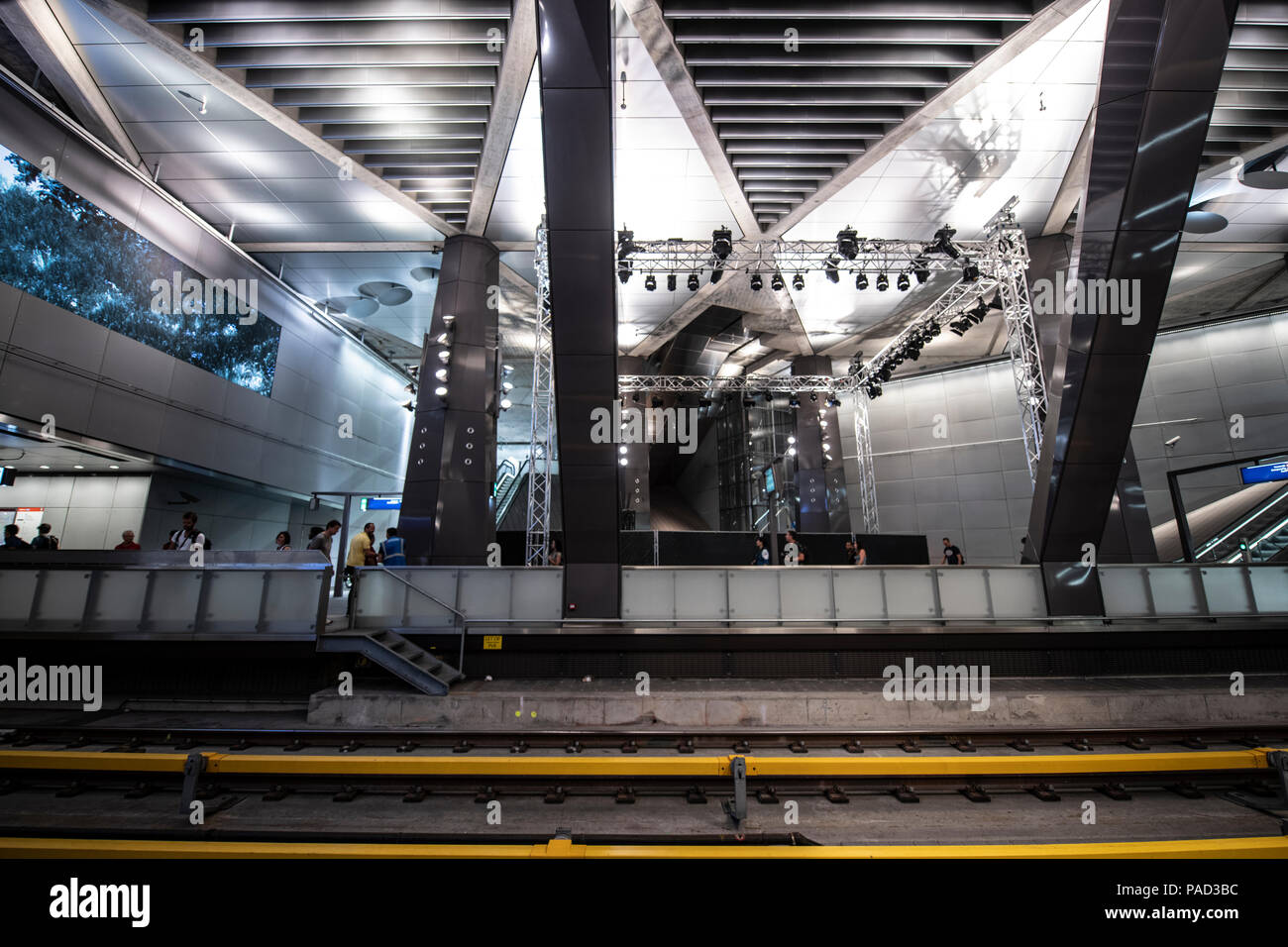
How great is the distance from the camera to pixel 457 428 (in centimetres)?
1309

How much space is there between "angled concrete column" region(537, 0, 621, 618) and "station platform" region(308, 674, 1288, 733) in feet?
6.77

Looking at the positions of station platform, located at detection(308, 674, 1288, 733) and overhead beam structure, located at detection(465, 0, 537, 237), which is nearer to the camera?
station platform, located at detection(308, 674, 1288, 733)

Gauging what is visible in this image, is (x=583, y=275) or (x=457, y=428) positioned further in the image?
(x=457, y=428)

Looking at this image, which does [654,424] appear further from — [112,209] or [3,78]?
[3,78]

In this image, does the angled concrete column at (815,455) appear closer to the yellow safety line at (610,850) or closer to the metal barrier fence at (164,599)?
the metal barrier fence at (164,599)

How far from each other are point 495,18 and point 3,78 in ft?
30.5

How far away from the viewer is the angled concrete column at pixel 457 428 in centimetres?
1258

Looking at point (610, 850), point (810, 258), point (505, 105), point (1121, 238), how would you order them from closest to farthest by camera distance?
point (610, 850), point (1121, 238), point (505, 105), point (810, 258)

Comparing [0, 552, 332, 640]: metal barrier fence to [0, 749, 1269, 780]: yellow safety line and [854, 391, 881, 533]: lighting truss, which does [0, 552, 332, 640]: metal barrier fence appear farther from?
[854, 391, 881, 533]: lighting truss

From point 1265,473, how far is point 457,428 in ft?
62.2

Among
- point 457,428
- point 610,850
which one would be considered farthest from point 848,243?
point 610,850

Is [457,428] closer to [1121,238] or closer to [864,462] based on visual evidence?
[1121,238]

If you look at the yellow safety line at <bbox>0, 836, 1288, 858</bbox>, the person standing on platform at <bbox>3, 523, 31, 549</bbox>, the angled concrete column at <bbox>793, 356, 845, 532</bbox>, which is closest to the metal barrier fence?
the person standing on platform at <bbox>3, 523, 31, 549</bbox>

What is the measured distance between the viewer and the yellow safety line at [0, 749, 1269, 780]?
Result: 4172 mm
